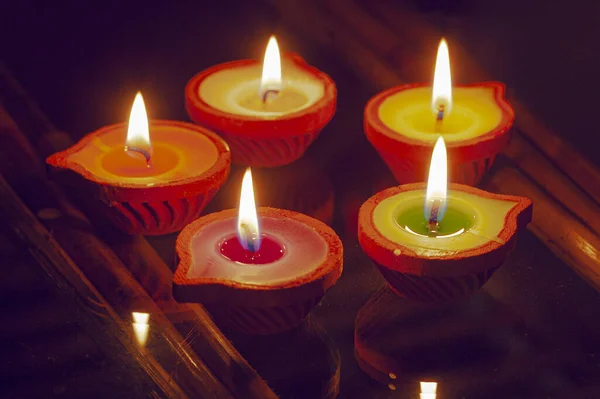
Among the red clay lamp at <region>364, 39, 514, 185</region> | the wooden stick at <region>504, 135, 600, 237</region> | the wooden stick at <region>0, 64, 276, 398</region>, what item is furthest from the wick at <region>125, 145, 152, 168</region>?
the wooden stick at <region>504, 135, 600, 237</region>

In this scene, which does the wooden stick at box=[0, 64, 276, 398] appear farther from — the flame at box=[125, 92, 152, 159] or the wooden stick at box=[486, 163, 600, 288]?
the wooden stick at box=[486, 163, 600, 288]

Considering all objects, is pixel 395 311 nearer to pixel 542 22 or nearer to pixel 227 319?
pixel 227 319

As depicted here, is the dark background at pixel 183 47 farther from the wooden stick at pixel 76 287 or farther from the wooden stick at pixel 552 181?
the wooden stick at pixel 76 287

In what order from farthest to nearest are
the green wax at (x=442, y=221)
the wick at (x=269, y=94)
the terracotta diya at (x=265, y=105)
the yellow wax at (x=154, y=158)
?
the wick at (x=269, y=94) → the terracotta diya at (x=265, y=105) → the yellow wax at (x=154, y=158) → the green wax at (x=442, y=221)

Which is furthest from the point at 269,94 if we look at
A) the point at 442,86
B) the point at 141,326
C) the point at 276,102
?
the point at 141,326

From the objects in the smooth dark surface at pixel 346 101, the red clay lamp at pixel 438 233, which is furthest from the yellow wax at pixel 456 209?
the smooth dark surface at pixel 346 101

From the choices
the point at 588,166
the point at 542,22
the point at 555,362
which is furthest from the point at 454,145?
the point at 542,22
